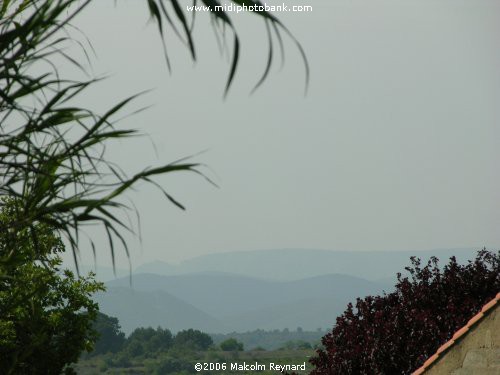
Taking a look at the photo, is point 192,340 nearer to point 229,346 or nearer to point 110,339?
point 229,346

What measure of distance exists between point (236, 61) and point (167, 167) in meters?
0.77

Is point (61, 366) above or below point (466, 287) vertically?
below

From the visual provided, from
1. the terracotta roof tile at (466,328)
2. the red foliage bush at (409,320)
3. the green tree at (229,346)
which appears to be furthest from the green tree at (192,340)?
the terracotta roof tile at (466,328)

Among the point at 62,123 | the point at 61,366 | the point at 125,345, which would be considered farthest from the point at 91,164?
the point at 125,345

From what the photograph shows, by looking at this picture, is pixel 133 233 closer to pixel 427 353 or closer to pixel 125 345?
pixel 427 353

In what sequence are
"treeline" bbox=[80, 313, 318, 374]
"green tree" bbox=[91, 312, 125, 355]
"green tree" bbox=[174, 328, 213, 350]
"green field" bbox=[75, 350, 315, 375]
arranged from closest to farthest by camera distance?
"green field" bbox=[75, 350, 315, 375]
"treeline" bbox=[80, 313, 318, 374]
"green tree" bbox=[91, 312, 125, 355]
"green tree" bbox=[174, 328, 213, 350]

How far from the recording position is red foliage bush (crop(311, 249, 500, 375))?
617 inches

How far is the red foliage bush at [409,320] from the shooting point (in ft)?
51.4

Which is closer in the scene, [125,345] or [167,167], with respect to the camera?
[167,167]

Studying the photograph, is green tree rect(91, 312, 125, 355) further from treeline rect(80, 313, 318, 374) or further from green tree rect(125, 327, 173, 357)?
green tree rect(125, 327, 173, 357)

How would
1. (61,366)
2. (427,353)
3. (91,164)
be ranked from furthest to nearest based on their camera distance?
(61,366), (427,353), (91,164)

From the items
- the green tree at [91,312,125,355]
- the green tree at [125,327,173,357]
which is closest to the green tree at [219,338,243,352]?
the green tree at [125,327,173,357]

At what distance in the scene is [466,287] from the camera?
17.6 m

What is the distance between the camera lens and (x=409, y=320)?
1619cm
